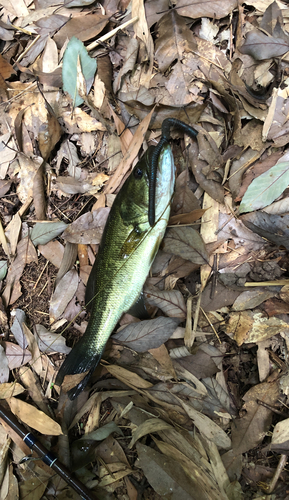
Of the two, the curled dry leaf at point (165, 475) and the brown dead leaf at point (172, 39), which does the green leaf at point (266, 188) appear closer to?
the brown dead leaf at point (172, 39)

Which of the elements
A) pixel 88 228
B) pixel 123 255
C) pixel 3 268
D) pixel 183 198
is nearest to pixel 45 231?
pixel 88 228

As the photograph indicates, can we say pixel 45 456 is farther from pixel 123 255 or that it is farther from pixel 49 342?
pixel 123 255

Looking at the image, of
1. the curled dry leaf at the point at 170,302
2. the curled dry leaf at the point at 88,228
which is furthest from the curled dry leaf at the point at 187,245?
the curled dry leaf at the point at 88,228

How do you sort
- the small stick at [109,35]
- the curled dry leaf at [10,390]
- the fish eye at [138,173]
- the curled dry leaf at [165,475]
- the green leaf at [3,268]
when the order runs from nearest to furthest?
the curled dry leaf at [165,475], the fish eye at [138,173], the small stick at [109,35], the curled dry leaf at [10,390], the green leaf at [3,268]

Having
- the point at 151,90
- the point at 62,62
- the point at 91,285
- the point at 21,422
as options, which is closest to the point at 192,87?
the point at 151,90

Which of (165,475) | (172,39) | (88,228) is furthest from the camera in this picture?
(88,228)

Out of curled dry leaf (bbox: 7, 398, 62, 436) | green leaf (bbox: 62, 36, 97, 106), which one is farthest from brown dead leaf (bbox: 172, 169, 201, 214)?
curled dry leaf (bbox: 7, 398, 62, 436)

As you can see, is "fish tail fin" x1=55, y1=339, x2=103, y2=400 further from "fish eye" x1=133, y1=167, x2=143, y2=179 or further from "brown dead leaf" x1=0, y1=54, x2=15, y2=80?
"brown dead leaf" x1=0, y1=54, x2=15, y2=80
